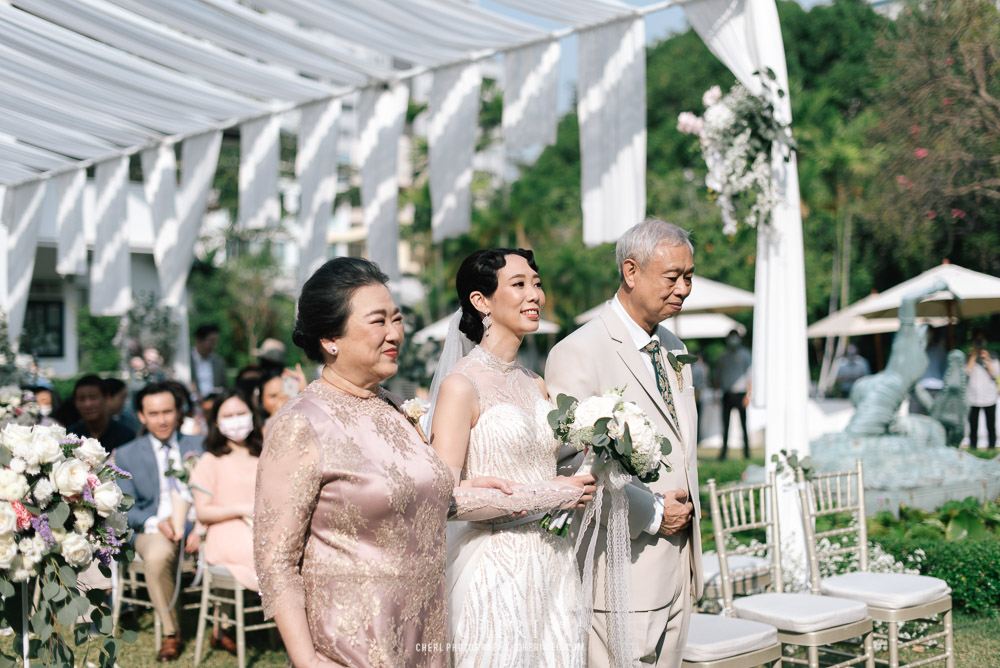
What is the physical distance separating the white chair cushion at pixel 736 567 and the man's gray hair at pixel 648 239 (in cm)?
230

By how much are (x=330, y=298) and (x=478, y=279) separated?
33.9 inches

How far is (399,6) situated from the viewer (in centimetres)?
612

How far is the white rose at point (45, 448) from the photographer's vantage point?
8.84 ft

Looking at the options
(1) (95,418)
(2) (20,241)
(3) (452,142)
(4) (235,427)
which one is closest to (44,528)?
(4) (235,427)

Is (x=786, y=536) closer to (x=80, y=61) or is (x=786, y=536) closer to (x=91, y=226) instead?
(x=80, y=61)

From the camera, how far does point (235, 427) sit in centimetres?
570

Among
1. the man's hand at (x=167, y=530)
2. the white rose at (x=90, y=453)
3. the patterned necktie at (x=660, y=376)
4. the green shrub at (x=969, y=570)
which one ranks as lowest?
the green shrub at (x=969, y=570)

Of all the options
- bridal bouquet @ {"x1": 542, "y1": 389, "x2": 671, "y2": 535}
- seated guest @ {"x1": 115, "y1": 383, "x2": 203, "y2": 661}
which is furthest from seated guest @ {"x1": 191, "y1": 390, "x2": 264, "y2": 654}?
bridal bouquet @ {"x1": 542, "y1": 389, "x2": 671, "y2": 535}

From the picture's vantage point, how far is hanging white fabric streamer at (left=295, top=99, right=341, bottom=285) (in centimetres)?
801

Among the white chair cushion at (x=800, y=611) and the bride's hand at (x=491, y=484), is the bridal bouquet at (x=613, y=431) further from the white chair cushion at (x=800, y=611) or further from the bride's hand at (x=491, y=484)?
the white chair cushion at (x=800, y=611)

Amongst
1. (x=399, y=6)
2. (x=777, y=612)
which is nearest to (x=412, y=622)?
(x=777, y=612)

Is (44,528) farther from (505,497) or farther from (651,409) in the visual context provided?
(651,409)

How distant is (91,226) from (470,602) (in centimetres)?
1654

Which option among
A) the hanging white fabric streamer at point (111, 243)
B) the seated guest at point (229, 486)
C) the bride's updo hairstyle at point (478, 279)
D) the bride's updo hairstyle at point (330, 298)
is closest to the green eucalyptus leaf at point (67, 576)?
the bride's updo hairstyle at point (330, 298)
